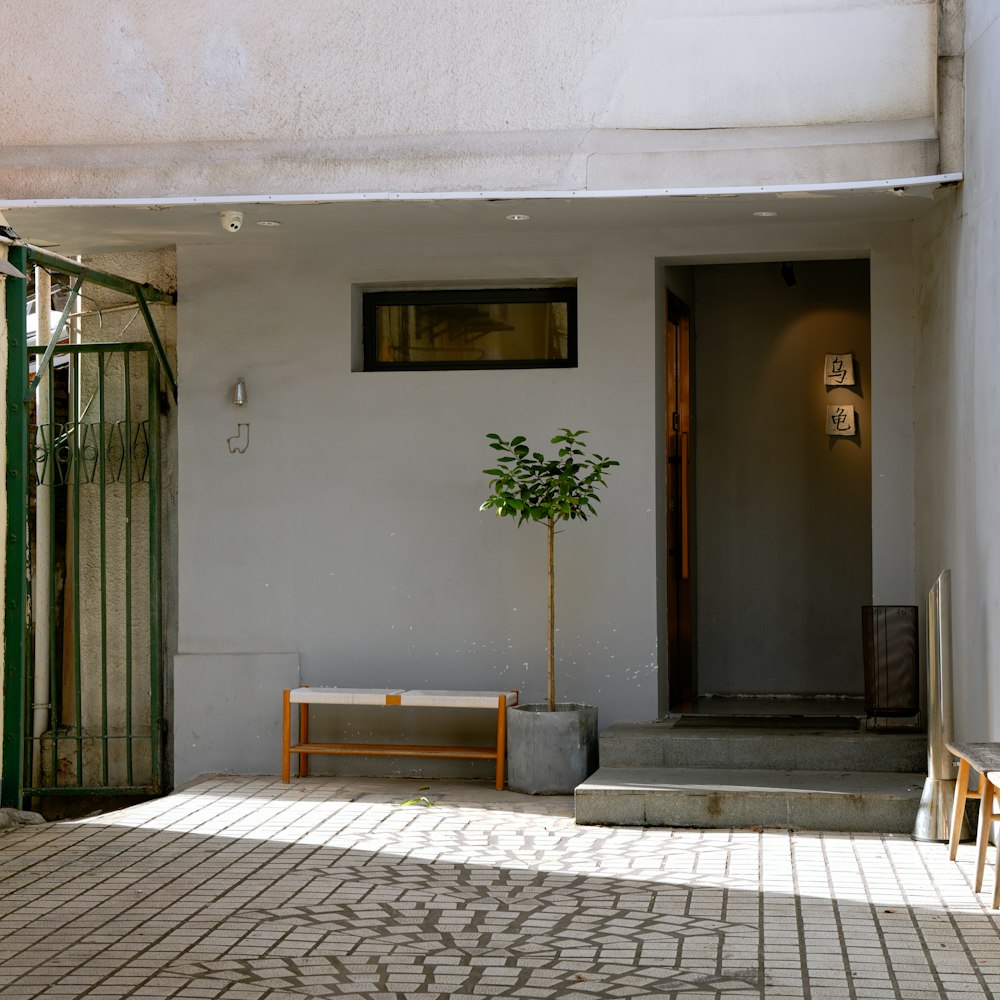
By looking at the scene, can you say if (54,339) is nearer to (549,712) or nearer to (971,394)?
(549,712)

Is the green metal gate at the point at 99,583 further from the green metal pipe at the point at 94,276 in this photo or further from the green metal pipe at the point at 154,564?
the green metal pipe at the point at 94,276

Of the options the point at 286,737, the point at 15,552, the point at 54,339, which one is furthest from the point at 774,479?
the point at 15,552

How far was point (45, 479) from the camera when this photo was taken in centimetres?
902

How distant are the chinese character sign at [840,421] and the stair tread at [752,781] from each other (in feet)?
9.92

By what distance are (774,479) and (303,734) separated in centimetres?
376

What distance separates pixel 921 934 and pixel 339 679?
14.1 feet

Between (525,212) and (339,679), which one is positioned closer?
(525,212)

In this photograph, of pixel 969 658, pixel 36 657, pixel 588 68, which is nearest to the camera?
pixel 969 658

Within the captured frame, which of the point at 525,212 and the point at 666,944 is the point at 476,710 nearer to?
the point at 525,212

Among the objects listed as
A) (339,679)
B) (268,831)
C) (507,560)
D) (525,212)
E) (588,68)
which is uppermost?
(588,68)

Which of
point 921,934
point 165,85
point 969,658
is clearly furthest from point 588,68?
point 921,934

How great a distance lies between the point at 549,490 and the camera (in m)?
7.71

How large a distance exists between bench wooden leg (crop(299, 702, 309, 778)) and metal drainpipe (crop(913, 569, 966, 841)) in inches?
139

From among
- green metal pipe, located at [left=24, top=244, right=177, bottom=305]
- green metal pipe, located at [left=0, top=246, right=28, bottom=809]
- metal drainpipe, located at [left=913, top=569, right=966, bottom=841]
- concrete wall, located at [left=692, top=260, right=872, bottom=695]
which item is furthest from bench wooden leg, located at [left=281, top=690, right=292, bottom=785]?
metal drainpipe, located at [left=913, top=569, right=966, bottom=841]
